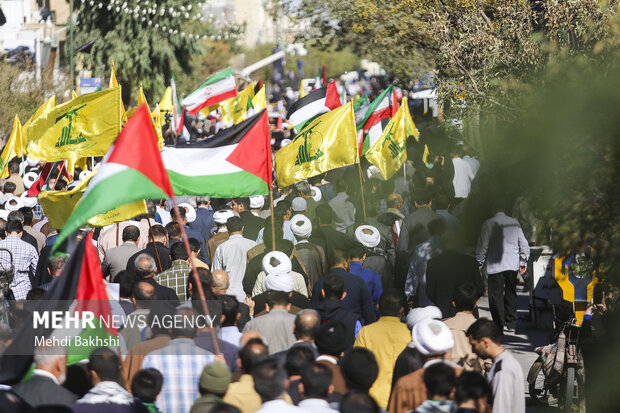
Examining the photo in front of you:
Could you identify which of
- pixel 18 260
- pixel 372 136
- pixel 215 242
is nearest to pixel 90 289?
pixel 18 260

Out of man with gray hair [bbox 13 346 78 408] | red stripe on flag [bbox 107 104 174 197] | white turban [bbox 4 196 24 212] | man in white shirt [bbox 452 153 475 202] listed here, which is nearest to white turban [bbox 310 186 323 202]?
man in white shirt [bbox 452 153 475 202]

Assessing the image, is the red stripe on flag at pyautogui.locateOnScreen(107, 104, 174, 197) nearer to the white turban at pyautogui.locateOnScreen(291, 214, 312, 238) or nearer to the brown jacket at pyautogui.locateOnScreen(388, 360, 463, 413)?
the brown jacket at pyautogui.locateOnScreen(388, 360, 463, 413)

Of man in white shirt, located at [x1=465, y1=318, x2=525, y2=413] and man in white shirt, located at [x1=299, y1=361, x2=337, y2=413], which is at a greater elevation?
man in white shirt, located at [x1=299, y1=361, x2=337, y2=413]

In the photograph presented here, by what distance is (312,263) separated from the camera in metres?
11.2

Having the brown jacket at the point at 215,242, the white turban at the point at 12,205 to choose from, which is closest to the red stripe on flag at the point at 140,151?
the brown jacket at the point at 215,242

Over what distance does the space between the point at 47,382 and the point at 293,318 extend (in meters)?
2.47

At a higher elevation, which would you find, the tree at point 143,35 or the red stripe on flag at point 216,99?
the red stripe on flag at point 216,99

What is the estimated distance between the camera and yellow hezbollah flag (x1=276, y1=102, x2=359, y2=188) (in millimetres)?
13516

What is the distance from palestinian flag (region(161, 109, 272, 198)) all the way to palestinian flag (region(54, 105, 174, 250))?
2989 millimetres

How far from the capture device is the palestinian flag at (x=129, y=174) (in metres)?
7.18

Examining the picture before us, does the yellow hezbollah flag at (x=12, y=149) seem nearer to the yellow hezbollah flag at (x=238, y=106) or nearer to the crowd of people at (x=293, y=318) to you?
the crowd of people at (x=293, y=318)

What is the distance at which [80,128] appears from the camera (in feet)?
45.9

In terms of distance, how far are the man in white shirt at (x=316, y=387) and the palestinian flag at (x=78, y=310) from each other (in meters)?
1.54

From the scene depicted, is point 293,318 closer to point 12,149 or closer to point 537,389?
point 537,389
